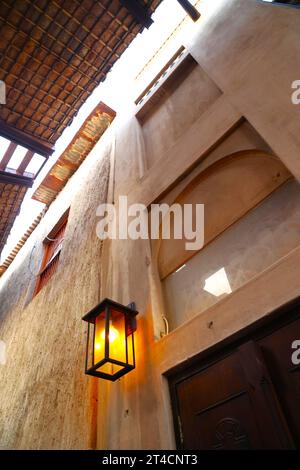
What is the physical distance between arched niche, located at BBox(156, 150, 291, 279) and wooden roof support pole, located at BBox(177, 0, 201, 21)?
154 inches

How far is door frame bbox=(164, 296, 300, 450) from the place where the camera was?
2.20m

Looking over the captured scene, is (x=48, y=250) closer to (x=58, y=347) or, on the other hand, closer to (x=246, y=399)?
(x=58, y=347)

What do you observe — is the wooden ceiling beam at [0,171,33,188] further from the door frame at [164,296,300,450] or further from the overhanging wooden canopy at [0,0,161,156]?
the door frame at [164,296,300,450]

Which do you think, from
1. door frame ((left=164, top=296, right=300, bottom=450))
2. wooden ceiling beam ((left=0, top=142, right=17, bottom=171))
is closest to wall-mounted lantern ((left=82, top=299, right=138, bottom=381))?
door frame ((left=164, top=296, right=300, bottom=450))

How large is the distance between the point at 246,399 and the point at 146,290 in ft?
→ 5.02

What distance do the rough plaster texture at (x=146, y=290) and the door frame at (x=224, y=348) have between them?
5 cm

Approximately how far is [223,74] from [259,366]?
11.8 ft

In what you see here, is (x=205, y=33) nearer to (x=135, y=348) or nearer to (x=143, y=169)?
(x=143, y=169)

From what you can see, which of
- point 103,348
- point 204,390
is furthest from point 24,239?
point 204,390

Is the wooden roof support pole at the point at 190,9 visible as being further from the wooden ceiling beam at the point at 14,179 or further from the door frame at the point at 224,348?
the door frame at the point at 224,348

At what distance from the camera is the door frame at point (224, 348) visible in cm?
220

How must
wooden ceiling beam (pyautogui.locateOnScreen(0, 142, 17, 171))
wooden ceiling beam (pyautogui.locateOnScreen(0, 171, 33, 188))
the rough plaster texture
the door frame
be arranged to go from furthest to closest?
wooden ceiling beam (pyautogui.locateOnScreen(0, 171, 33, 188)) → wooden ceiling beam (pyautogui.locateOnScreen(0, 142, 17, 171)) → the rough plaster texture → the door frame

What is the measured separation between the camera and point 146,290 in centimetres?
341

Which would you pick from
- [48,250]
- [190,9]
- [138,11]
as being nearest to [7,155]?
[48,250]
